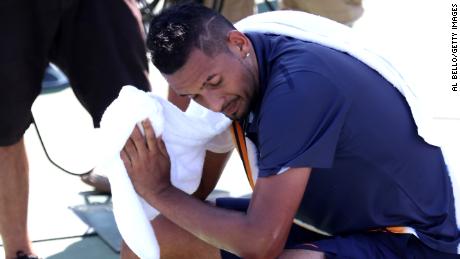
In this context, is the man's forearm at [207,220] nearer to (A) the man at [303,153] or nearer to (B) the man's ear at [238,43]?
(A) the man at [303,153]

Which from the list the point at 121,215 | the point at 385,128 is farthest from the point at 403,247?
the point at 121,215

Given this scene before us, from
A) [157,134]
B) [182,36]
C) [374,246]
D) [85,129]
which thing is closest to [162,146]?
[157,134]

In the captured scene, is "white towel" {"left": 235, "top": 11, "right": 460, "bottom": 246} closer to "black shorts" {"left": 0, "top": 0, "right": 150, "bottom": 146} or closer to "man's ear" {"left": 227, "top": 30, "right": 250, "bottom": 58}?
"man's ear" {"left": 227, "top": 30, "right": 250, "bottom": 58}

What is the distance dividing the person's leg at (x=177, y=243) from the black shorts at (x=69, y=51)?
784 millimetres

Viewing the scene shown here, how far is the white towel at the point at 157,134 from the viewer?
7.55 feet

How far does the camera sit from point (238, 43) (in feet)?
7.28

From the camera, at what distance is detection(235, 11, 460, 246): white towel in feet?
7.54

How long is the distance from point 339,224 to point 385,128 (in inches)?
12.1

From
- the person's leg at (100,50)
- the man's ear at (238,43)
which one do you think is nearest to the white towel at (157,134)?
the man's ear at (238,43)

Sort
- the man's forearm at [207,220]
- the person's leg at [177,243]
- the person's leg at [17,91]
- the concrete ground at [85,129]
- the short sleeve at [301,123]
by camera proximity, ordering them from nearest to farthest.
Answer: the short sleeve at [301,123] → the man's forearm at [207,220] → the person's leg at [177,243] → the person's leg at [17,91] → the concrete ground at [85,129]

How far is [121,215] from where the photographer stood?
7.75 ft

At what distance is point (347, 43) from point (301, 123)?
363 mm

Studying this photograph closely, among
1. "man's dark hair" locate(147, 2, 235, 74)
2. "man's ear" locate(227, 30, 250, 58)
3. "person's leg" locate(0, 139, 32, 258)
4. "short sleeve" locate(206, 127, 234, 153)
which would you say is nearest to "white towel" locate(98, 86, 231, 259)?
"short sleeve" locate(206, 127, 234, 153)

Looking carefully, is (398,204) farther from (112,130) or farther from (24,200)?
(24,200)
